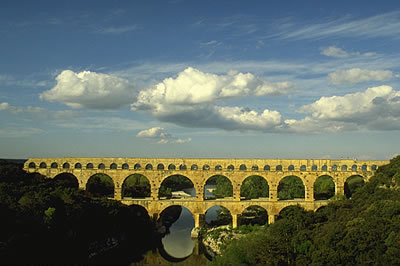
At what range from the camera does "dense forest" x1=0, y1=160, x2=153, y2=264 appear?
25.2m

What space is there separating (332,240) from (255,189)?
2484cm

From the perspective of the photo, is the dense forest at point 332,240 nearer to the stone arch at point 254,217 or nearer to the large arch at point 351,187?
the stone arch at point 254,217

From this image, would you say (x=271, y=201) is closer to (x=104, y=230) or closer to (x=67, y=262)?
(x=104, y=230)

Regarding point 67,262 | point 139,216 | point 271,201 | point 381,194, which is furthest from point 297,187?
point 67,262

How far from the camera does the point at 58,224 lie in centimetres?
2966

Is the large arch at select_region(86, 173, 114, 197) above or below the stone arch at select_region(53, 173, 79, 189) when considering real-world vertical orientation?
below

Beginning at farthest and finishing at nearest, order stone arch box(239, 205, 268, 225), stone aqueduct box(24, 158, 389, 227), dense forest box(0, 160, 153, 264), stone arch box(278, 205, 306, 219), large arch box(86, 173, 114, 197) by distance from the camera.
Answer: large arch box(86, 173, 114, 197)
stone arch box(239, 205, 268, 225)
stone aqueduct box(24, 158, 389, 227)
stone arch box(278, 205, 306, 219)
dense forest box(0, 160, 153, 264)

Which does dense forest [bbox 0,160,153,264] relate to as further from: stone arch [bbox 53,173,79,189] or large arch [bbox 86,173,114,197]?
large arch [bbox 86,173,114,197]

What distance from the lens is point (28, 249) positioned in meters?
25.1

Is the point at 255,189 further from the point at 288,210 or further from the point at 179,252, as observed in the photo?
the point at 179,252

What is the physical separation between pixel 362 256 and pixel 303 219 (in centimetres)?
989

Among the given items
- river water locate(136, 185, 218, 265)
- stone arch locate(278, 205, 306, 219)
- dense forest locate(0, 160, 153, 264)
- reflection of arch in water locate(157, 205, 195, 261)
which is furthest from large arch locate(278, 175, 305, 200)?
dense forest locate(0, 160, 153, 264)

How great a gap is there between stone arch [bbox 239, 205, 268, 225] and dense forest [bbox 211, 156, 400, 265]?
9.68 meters

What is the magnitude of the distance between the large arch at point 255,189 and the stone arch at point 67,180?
2064cm
